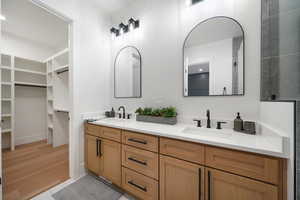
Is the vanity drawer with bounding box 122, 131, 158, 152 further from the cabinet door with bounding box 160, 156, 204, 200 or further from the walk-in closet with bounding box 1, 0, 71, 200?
the walk-in closet with bounding box 1, 0, 71, 200

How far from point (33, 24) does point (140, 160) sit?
339cm

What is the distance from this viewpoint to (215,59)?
4.40 feet

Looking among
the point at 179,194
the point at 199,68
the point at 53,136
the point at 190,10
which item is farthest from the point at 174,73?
the point at 53,136

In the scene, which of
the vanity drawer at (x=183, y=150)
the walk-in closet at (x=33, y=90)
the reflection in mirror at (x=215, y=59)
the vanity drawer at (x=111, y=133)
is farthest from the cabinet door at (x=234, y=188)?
the walk-in closet at (x=33, y=90)

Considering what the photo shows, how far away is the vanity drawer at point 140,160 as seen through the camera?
1127 millimetres

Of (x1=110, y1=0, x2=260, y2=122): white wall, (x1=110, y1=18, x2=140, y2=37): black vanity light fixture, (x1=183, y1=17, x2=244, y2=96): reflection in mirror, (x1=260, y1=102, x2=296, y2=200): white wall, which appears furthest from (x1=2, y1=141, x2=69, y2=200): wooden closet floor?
(x1=110, y1=18, x2=140, y2=37): black vanity light fixture

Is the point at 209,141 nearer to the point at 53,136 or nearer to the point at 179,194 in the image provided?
the point at 179,194

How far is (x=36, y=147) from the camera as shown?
2670mm

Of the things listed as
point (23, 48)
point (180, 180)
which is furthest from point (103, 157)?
point (23, 48)

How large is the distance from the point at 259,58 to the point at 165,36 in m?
1.10

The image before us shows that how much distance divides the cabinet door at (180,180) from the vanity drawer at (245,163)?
0.44ft

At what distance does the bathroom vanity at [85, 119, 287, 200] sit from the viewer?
28.0 inches

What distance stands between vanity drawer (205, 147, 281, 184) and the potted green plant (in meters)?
0.61

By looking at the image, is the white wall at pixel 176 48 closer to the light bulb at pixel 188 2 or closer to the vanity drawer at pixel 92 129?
the light bulb at pixel 188 2
